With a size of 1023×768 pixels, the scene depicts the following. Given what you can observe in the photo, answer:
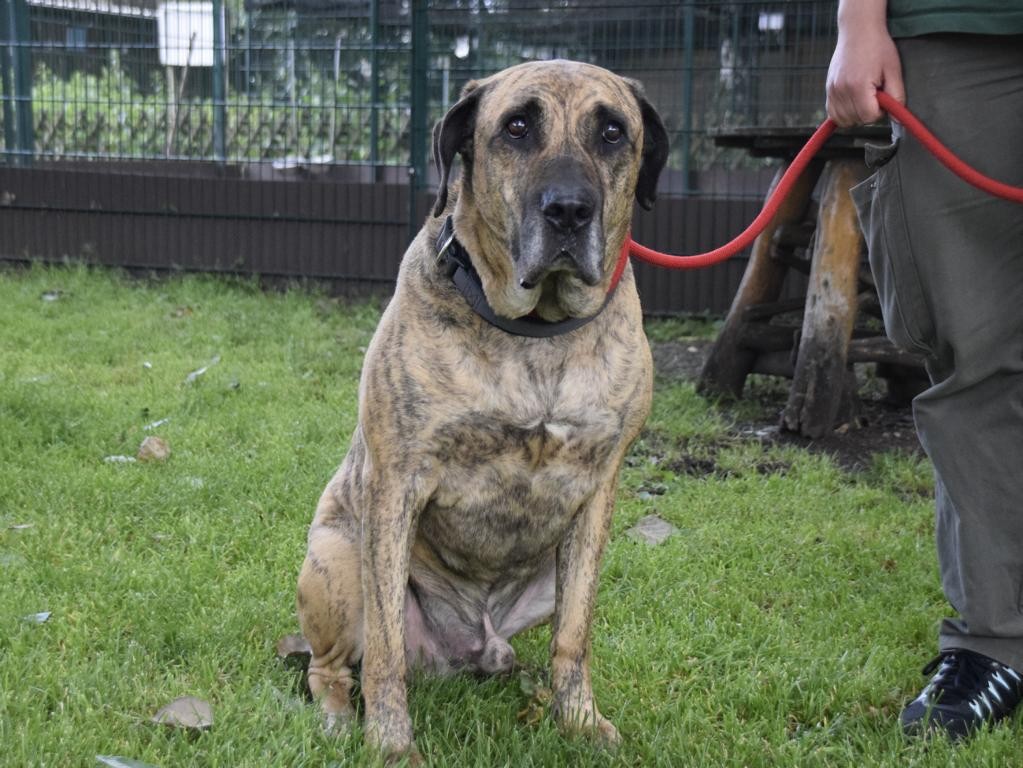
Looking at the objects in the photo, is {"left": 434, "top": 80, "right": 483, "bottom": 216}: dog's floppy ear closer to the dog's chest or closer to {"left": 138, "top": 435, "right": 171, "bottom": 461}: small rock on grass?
the dog's chest

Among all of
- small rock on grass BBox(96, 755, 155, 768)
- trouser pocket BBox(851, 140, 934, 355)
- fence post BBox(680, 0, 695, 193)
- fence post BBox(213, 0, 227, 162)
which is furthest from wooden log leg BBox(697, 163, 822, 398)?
fence post BBox(213, 0, 227, 162)

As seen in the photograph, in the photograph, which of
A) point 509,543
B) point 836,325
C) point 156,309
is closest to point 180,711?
point 509,543

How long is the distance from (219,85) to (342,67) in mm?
843

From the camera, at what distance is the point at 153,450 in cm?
421

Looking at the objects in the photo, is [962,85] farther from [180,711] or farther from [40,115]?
[40,115]

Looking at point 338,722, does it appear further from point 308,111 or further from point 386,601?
point 308,111

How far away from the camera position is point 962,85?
94.4 inches

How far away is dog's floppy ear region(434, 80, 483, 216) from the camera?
2523 mm

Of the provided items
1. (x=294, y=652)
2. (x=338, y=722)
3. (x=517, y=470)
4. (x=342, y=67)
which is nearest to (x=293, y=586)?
(x=294, y=652)

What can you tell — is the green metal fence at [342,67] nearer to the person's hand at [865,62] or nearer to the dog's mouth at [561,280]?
the person's hand at [865,62]

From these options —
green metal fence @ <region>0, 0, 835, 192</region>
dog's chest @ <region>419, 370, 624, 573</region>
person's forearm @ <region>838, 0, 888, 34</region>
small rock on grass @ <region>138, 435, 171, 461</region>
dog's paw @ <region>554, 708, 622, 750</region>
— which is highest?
green metal fence @ <region>0, 0, 835, 192</region>

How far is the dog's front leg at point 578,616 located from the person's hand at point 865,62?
900 millimetres

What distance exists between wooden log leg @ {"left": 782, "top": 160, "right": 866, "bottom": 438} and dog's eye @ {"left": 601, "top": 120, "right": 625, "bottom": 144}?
247cm

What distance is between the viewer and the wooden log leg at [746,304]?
532 cm
